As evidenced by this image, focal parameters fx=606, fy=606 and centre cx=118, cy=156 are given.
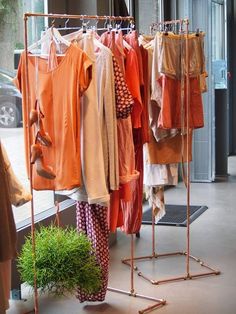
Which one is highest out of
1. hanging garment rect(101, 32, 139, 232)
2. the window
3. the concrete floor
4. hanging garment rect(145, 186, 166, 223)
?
the window

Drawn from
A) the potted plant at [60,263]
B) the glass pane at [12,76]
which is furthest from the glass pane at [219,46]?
the potted plant at [60,263]

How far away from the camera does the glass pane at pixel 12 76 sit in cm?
406

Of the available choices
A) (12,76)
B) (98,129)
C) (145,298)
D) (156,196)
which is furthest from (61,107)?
(156,196)

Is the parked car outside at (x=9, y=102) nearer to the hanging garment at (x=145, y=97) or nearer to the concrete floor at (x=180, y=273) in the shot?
the hanging garment at (x=145, y=97)

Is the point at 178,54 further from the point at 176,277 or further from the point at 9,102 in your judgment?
the point at 176,277

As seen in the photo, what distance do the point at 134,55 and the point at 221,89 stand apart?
491 cm

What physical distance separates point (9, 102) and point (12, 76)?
0.18 metres

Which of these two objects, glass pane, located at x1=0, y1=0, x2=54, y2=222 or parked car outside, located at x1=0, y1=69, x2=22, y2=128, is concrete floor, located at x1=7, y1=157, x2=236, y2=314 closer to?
glass pane, located at x1=0, y1=0, x2=54, y2=222

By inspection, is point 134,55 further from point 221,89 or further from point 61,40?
point 221,89

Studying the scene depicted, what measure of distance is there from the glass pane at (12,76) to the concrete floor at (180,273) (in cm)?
76

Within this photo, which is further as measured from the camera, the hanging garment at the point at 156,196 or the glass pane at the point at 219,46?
the glass pane at the point at 219,46

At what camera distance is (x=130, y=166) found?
3.47 meters

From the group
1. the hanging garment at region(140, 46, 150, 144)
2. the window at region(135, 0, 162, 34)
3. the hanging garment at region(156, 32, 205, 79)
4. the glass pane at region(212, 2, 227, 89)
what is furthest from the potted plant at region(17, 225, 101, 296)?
the glass pane at region(212, 2, 227, 89)

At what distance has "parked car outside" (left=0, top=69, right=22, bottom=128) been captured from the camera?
404cm
